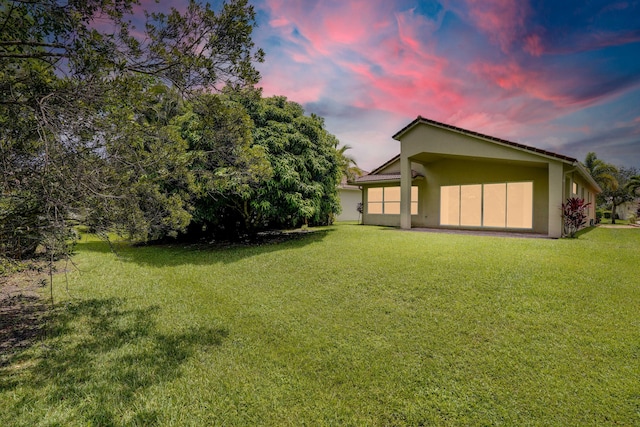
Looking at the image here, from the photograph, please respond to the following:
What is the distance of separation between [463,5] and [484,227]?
9.91 m

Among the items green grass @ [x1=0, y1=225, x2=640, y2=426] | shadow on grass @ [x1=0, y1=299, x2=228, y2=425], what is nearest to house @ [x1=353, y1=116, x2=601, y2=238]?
green grass @ [x1=0, y1=225, x2=640, y2=426]

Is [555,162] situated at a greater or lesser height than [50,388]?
greater

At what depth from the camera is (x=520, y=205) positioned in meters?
13.4

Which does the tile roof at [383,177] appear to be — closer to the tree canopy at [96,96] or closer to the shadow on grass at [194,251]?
the shadow on grass at [194,251]

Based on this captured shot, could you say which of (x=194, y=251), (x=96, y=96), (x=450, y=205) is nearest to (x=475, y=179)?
(x=450, y=205)

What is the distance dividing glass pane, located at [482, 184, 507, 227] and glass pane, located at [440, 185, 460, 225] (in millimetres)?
1412

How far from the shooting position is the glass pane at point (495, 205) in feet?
45.4

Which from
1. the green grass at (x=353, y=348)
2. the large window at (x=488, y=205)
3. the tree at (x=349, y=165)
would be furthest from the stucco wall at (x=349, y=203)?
the green grass at (x=353, y=348)

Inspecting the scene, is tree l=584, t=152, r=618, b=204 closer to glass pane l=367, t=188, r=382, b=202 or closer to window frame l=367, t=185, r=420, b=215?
window frame l=367, t=185, r=420, b=215

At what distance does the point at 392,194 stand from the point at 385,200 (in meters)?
0.67

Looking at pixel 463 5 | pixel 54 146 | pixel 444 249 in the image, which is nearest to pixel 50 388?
pixel 54 146

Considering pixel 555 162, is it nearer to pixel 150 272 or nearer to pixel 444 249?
pixel 444 249

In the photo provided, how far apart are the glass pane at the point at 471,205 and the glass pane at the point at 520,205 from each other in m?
1.32

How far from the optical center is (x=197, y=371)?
366 centimetres
